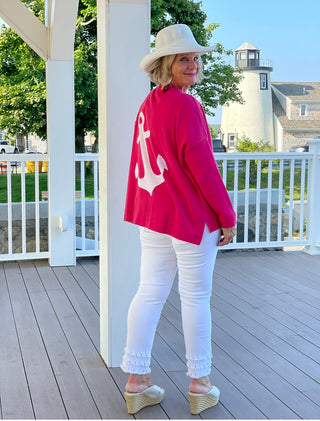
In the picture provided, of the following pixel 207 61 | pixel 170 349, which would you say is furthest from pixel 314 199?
pixel 207 61

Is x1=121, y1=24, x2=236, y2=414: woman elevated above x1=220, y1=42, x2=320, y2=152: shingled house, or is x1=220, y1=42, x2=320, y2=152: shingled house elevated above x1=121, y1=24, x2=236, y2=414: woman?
x1=220, y1=42, x2=320, y2=152: shingled house

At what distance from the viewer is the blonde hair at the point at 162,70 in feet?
6.70

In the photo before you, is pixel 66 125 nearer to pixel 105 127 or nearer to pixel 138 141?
pixel 105 127

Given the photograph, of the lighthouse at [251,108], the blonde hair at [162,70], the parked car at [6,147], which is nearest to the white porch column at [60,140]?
the blonde hair at [162,70]

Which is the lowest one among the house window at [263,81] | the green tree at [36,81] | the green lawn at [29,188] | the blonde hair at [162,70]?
the green lawn at [29,188]

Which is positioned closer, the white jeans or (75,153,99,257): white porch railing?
the white jeans

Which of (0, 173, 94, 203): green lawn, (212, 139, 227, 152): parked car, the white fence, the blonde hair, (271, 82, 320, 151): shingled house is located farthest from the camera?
(271, 82, 320, 151): shingled house

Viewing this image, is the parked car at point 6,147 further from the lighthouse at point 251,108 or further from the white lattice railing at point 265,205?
the white lattice railing at point 265,205

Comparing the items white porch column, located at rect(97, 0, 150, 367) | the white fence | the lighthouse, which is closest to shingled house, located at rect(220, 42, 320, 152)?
the lighthouse

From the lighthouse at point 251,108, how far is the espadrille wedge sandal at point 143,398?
102 feet

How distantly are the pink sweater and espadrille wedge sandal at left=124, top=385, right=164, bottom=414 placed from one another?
2.10 feet

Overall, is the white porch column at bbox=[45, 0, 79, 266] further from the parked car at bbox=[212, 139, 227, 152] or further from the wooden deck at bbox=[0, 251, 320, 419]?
the parked car at bbox=[212, 139, 227, 152]

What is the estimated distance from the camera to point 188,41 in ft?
6.61

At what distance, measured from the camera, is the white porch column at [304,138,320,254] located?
4961 millimetres
